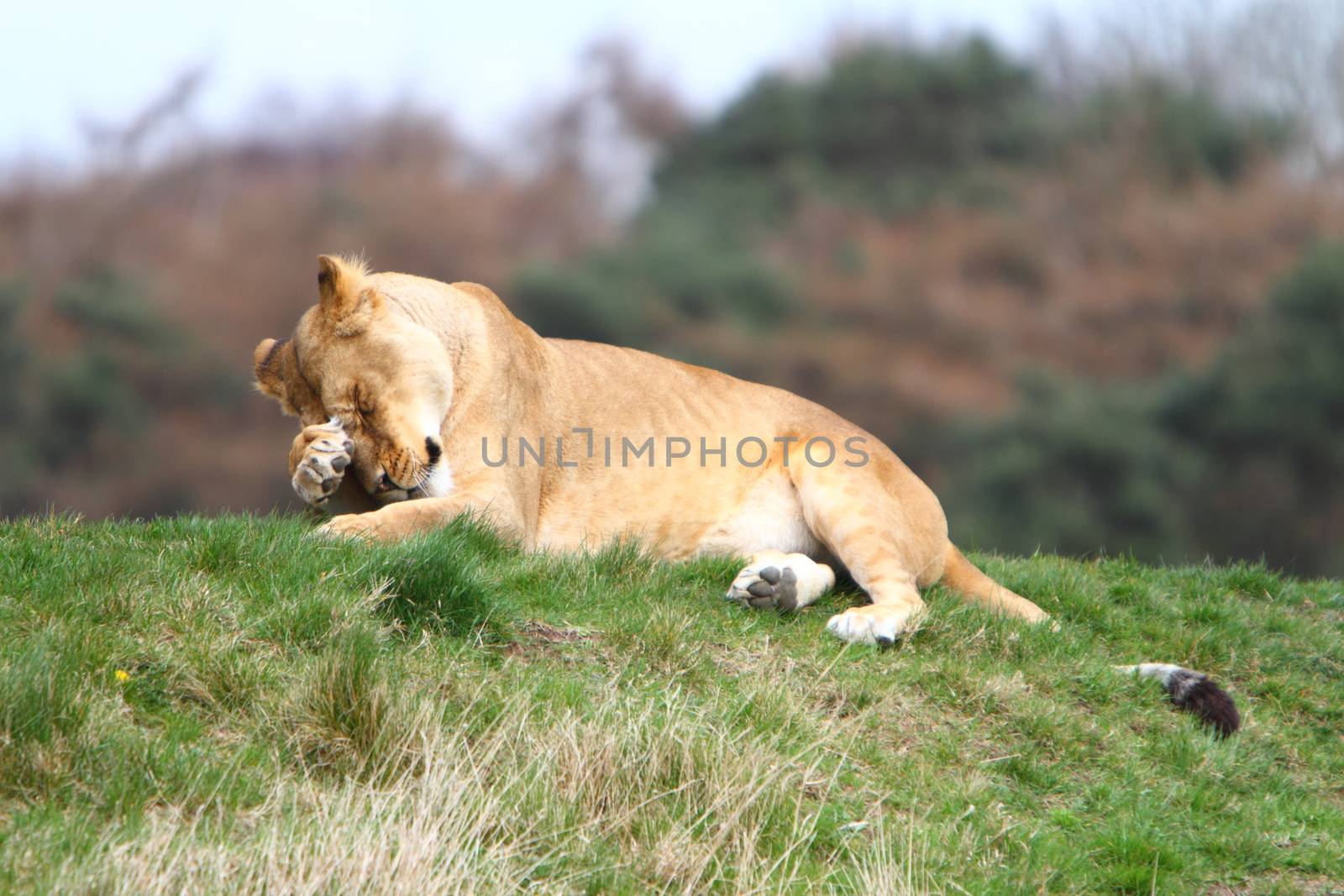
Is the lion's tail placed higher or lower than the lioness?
lower

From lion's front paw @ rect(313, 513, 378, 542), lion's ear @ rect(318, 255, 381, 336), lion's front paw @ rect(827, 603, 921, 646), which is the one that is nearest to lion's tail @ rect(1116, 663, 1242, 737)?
lion's front paw @ rect(827, 603, 921, 646)

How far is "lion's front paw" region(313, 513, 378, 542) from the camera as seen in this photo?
459 cm

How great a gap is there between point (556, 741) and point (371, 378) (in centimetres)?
218

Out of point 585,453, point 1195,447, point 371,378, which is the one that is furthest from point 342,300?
point 1195,447

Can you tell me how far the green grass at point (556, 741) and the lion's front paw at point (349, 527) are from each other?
0.12 m

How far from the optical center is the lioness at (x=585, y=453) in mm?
5031

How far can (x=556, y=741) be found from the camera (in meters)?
3.36

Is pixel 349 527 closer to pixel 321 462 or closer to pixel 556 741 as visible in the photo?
pixel 321 462

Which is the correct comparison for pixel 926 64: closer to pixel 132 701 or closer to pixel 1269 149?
pixel 1269 149

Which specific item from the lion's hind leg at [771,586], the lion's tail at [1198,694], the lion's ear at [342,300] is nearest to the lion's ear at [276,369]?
the lion's ear at [342,300]

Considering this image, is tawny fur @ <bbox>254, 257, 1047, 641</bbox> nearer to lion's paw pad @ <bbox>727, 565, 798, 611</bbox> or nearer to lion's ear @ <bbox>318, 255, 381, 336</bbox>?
lion's ear @ <bbox>318, 255, 381, 336</bbox>

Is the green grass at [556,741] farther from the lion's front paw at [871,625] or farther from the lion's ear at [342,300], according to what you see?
the lion's ear at [342,300]

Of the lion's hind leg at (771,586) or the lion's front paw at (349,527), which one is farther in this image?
the lion's hind leg at (771,586)

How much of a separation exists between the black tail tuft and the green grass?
52mm
